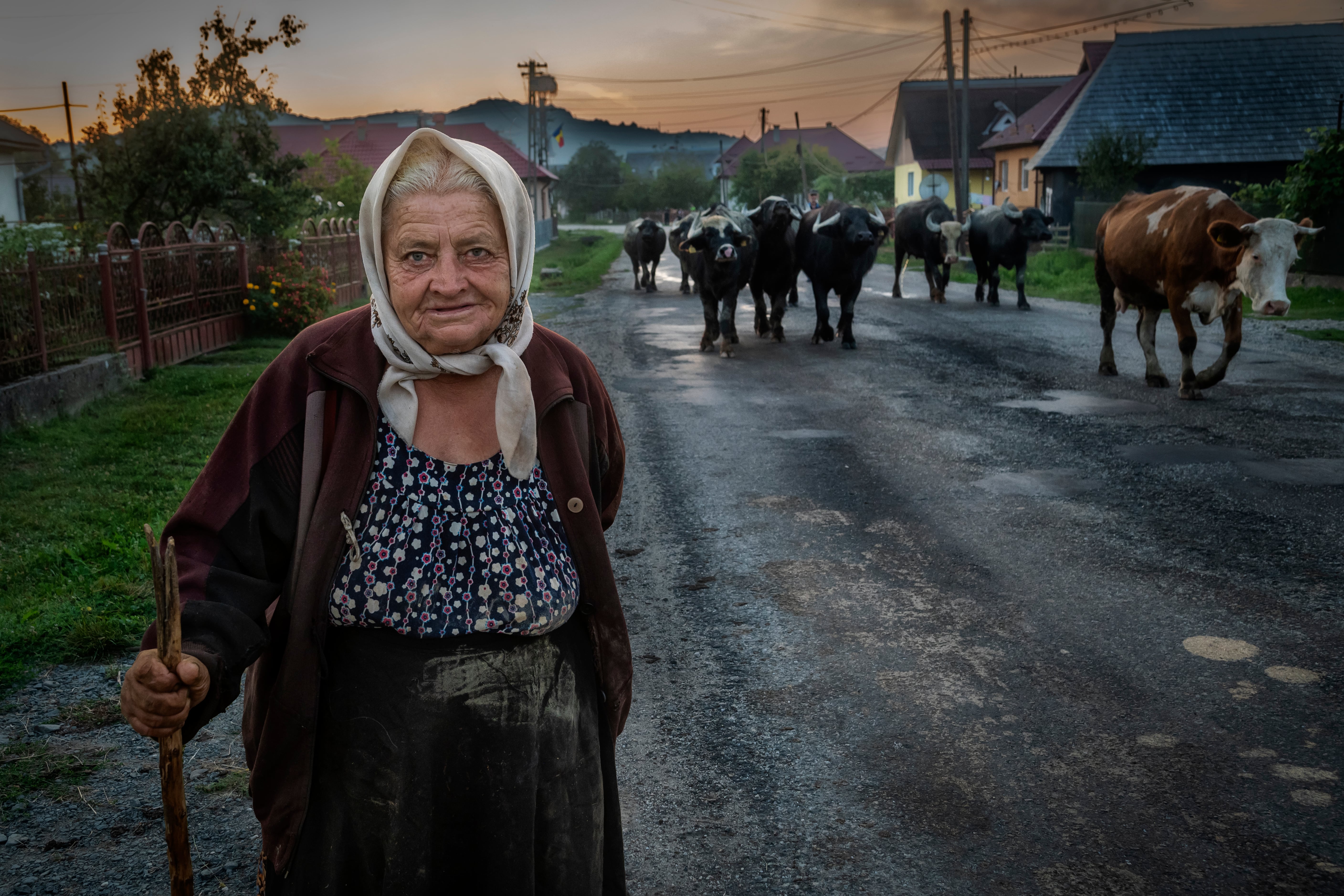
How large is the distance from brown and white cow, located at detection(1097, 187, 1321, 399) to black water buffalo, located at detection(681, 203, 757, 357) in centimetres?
426

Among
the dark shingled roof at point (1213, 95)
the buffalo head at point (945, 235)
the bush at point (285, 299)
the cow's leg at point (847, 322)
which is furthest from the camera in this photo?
the dark shingled roof at point (1213, 95)

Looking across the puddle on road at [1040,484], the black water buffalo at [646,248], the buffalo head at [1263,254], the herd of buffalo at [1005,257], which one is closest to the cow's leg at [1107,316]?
the herd of buffalo at [1005,257]

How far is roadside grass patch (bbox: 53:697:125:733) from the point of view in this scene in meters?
3.87

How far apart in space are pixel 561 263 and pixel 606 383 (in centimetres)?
2537

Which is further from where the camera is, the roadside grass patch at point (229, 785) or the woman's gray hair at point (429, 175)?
the roadside grass patch at point (229, 785)

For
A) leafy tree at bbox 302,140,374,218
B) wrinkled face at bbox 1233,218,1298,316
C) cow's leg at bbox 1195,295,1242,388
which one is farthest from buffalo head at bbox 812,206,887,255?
leafy tree at bbox 302,140,374,218

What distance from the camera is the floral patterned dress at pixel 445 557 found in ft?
6.66

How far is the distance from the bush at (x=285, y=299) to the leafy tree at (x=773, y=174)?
44.5m


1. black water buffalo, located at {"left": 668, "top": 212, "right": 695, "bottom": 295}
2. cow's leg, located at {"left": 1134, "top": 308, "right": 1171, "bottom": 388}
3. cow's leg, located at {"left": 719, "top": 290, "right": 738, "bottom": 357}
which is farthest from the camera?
black water buffalo, located at {"left": 668, "top": 212, "right": 695, "bottom": 295}

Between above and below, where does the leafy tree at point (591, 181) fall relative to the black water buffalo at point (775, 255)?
above

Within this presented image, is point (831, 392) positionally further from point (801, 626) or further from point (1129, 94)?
point (1129, 94)

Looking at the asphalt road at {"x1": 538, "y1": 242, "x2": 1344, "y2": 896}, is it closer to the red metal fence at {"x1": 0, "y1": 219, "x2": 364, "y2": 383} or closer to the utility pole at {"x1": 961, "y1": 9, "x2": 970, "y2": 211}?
the red metal fence at {"x1": 0, "y1": 219, "x2": 364, "y2": 383}

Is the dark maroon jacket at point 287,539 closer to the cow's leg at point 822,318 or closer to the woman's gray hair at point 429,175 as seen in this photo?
the woman's gray hair at point 429,175

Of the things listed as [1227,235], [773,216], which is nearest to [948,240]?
[773,216]
